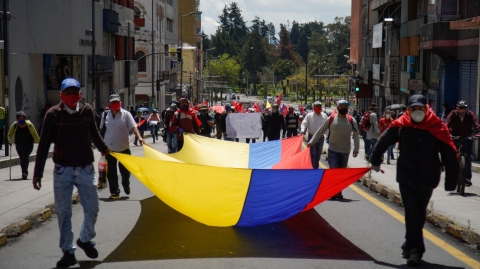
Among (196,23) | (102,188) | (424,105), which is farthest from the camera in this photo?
(196,23)

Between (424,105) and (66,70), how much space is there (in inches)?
1156

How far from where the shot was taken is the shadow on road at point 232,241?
259 inches

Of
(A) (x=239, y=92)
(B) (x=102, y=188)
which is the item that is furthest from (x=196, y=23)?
(B) (x=102, y=188)

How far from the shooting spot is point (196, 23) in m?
116

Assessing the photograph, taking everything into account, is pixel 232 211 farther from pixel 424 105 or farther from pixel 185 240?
pixel 424 105

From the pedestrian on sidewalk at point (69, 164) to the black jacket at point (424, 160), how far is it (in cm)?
338

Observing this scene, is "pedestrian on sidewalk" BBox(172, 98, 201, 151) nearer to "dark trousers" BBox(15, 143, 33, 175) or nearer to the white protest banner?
"dark trousers" BBox(15, 143, 33, 175)

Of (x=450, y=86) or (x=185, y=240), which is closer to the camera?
(x=185, y=240)

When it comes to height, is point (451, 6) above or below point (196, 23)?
below

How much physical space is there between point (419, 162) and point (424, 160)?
0.06 meters

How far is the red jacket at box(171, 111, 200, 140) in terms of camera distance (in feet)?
A: 46.8

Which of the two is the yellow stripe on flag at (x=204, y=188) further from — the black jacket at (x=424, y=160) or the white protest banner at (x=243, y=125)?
the white protest banner at (x=243, y=125)

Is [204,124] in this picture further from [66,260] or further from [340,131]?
[66,260]

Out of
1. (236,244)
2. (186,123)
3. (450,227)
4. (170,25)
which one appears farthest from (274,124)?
(170,25)
